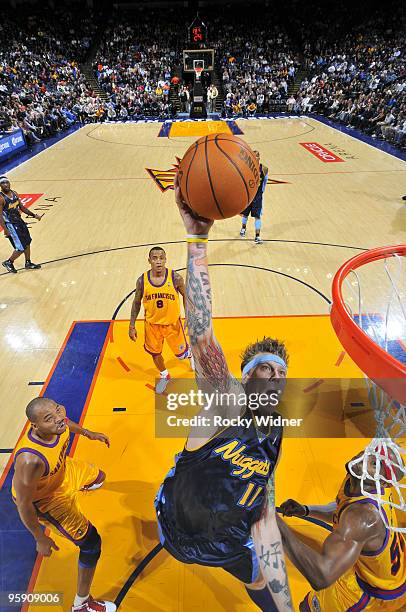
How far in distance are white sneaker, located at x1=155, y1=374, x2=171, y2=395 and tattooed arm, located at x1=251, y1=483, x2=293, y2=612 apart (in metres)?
2.40

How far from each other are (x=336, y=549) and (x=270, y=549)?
0.28 m

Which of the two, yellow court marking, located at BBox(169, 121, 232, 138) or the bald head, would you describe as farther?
yellow court marking, located at BBox(169, 121, 232, 138)

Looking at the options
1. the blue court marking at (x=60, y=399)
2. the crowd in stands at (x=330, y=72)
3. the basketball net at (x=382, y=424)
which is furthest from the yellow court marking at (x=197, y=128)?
the basketball net at (x=382, y=424)

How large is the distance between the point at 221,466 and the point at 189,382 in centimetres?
249

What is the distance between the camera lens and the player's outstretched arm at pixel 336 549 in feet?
5.81

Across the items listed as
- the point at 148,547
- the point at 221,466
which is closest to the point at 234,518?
the point at 221,466

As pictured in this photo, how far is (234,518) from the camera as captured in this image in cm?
185

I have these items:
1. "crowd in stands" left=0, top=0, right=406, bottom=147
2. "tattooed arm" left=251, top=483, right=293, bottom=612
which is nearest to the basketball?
"tattooed arm" left=251, top=483, right=293, bottom=612

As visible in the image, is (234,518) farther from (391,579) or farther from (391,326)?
(391,326)

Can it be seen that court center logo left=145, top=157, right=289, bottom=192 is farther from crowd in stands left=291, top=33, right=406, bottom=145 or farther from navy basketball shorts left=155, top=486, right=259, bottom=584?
navy basketball shorts left=155, top=486, right=259, bottom=584

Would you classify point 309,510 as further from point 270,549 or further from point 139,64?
point 139,64

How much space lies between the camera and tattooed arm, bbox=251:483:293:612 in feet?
6.00

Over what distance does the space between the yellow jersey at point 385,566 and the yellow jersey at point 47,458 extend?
5.29 ft

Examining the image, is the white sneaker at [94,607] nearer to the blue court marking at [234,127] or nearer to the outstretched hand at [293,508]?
the outstretched hand at [293,508]
